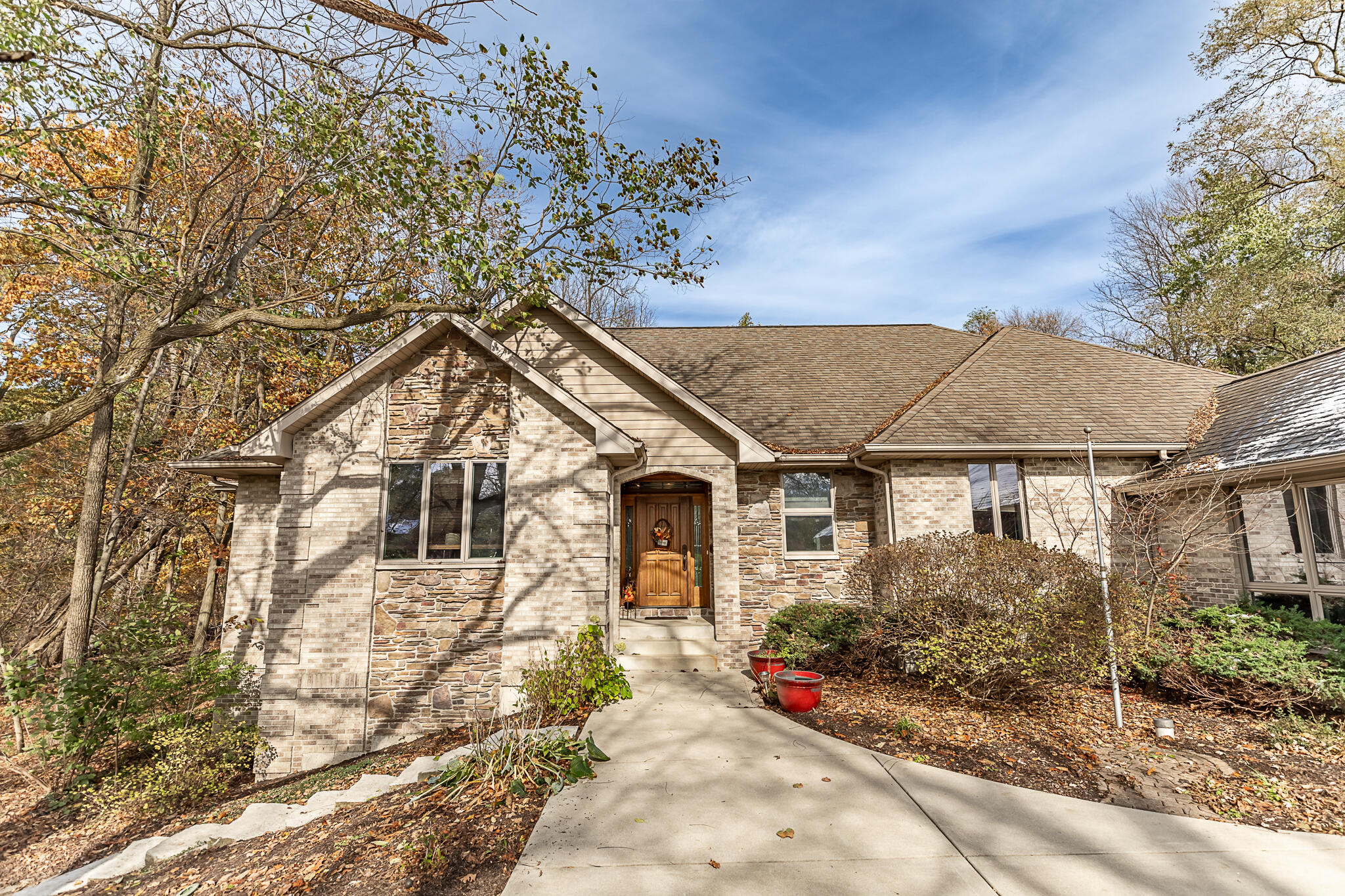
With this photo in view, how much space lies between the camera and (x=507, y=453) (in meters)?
8.60

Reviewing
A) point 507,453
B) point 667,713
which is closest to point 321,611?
point 507,453

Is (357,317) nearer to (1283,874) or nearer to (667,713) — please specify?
(667,713)

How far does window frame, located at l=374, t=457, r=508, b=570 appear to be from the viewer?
326 inches

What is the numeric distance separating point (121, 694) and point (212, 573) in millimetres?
7799

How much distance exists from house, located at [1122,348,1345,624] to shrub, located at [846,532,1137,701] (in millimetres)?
2709

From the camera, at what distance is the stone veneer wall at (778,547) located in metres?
10.3

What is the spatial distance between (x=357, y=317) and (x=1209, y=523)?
42.2 feet

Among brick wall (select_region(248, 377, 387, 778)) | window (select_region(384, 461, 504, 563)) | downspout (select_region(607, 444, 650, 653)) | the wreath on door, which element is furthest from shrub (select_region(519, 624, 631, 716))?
the wreath on door

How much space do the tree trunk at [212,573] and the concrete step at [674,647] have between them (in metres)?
10.9

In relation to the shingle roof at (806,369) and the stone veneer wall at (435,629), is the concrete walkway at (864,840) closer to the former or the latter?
the stone veneer wall at (435,629)

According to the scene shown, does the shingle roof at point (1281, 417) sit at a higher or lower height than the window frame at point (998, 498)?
higher

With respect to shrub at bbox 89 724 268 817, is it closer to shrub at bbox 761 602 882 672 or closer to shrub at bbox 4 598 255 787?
shrub at bbox 4 598 255 787

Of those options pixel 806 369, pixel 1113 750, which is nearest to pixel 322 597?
pixel 1113 750

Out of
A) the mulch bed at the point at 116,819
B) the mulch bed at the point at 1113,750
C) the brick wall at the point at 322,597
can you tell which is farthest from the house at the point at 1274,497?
the brick wall at the point at 322,597
